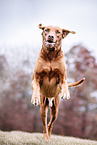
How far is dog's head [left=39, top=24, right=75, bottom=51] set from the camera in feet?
12.9

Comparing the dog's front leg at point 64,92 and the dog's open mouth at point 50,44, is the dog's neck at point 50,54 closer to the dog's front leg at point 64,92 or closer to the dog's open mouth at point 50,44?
the dog's open mouth at point 50,44

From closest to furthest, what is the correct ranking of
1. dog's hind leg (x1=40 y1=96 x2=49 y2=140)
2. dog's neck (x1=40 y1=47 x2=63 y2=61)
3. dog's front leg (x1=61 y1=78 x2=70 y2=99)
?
dog's front leg (x1=61 y1=78 x2=70 y2=99) → dog's neck (x1=40 y1=47 x2=63 y2=61) → dog's hind leg (x1=40 y1=96 x2=49 y2=140)

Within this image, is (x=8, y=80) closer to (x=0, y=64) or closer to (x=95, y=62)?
(x=0, y=64)

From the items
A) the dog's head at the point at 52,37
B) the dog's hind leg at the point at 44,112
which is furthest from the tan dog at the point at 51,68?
the dog's hind leg at the point at 44,112

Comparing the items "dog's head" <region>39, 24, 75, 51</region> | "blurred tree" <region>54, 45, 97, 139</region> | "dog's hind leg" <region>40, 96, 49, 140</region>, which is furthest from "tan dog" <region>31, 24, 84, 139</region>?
"blurred tree" <region>54, 45, 97, 139</region>

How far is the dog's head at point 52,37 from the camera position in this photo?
12.9 feet

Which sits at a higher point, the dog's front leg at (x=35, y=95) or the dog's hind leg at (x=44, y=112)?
the dog's front leg at (x=35, y=95)

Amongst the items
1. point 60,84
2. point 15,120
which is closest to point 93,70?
point 15,120

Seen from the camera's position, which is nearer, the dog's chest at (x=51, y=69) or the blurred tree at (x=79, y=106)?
the dog's chest at (x=51, y=69)

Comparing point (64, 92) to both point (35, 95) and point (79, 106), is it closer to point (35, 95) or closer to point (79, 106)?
point (35, 95)

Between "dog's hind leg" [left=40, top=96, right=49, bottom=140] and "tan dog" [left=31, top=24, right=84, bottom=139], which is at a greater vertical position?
"tan dog" [left=31, top=24, right=84, bottom=139]

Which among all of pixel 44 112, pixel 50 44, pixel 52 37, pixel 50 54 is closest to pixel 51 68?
pixel 50 54

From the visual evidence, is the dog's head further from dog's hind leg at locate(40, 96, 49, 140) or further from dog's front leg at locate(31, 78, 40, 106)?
dog's hind leg at locate(40, 96, 49, 140)

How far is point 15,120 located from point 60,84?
9.84 metres
